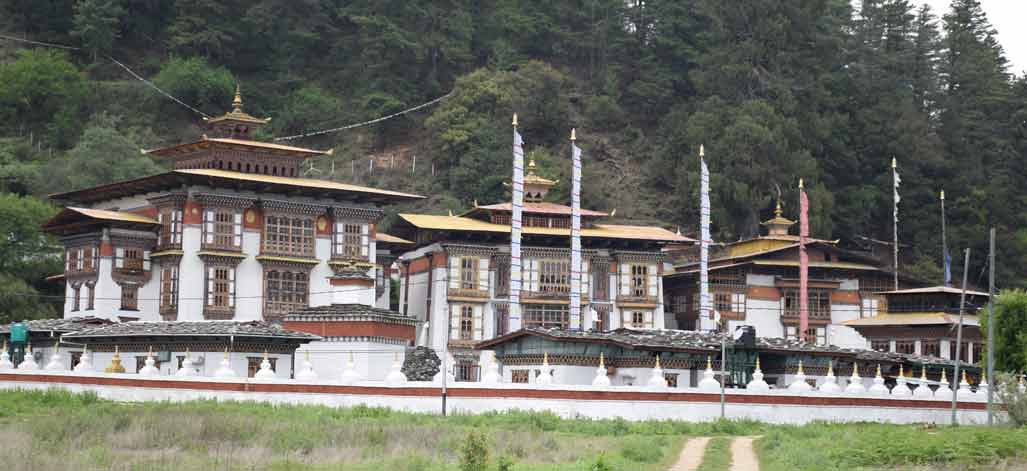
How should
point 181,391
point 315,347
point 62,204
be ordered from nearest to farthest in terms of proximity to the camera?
point 181,391, point 315,347, point 62,204

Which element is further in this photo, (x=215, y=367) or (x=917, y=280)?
(x=917, y=280)

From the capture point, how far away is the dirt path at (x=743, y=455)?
131 ft

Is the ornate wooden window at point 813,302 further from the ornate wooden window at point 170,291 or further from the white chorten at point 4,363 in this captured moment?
the white chorten at point 4,363

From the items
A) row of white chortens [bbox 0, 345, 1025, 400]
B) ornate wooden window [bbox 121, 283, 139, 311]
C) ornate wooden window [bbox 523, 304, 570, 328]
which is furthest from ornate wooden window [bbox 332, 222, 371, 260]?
row of white chortens [bbox 0, 345, 1025, 400]

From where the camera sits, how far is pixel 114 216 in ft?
235

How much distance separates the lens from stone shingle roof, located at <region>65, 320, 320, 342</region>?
58.4 metres

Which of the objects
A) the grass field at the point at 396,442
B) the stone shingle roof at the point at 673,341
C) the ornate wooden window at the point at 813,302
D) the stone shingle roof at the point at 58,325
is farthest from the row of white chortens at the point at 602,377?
the ornate wooden window at the point at 813,302

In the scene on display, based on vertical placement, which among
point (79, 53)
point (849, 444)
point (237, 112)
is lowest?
point (849, 444)

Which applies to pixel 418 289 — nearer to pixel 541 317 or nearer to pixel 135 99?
pixel 541 317

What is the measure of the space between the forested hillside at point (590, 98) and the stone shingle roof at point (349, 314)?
101 ft

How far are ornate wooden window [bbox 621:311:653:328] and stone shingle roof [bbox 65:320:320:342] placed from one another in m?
24.0

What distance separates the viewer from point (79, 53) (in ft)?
374

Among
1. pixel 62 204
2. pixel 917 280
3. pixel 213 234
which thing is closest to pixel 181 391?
pixel 213 234

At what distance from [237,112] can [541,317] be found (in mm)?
17591
